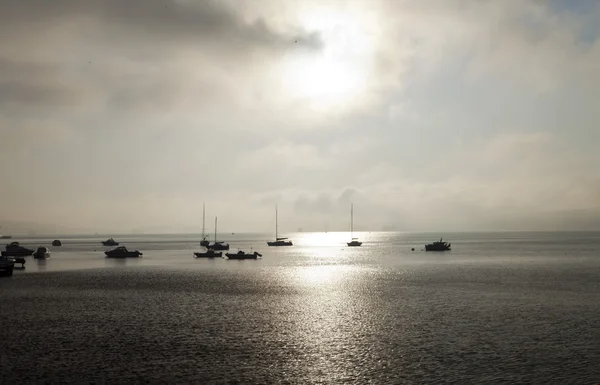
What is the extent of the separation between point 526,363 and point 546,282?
60.1 meters

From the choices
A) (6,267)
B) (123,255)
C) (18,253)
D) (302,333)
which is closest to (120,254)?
(123,255)

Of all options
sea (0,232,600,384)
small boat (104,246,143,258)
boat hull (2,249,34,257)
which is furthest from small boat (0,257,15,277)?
boat hull (2,249,34,257)

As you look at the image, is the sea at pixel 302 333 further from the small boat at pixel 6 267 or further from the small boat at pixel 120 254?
the small boat at pixel 120 254

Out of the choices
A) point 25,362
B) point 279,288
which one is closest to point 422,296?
point 279,288

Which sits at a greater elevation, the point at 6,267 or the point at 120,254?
the point at 6,267

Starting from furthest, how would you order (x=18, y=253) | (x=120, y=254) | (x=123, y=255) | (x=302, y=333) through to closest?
(x=18, y=253), (x=123, y=255), (x=120, y=254), (x=302, y=333)

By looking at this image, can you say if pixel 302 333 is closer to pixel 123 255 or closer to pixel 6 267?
pixel 6 267

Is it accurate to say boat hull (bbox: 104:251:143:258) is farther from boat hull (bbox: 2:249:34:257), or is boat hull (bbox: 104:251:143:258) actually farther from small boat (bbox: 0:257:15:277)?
small boat (bbox: 0:257:15:277)

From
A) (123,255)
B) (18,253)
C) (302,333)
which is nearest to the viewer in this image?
(302,333)

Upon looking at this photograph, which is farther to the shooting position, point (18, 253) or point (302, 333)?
point (18, 253)

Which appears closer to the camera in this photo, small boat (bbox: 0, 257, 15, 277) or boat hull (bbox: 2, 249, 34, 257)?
small boat (bbox: 0, 257, 15, 277)

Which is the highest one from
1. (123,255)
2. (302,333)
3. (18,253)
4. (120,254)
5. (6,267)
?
(6,267)

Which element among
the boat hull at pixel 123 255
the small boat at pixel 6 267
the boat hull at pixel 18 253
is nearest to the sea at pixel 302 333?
the small boat at pixel 6 267

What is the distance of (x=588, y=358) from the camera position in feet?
122
